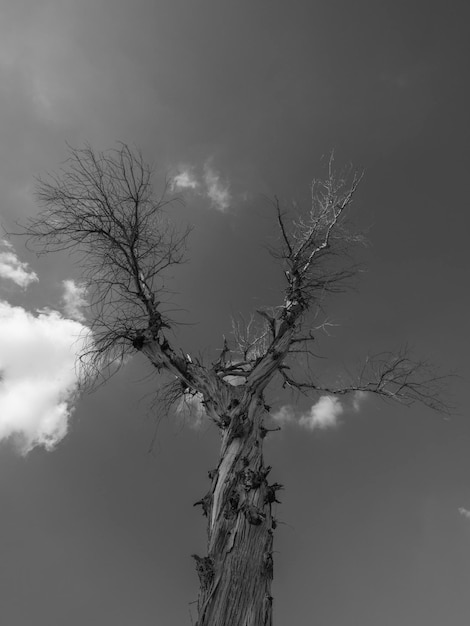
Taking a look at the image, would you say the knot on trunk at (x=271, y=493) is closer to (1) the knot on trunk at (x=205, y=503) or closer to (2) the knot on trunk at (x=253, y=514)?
(2) the knot on trunk at (x=253, y=514)

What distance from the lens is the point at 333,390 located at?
485cm

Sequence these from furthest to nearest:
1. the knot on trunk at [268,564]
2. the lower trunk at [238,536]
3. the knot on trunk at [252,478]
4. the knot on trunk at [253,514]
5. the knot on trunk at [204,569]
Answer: the knot on trunk at [252,478] < the knot on trunk at [253,514] < the knot on trunk at [268,564] < the knot on trunk at [204,569] < the lower trunk at [238,536]

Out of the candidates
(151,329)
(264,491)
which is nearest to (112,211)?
(151,329)

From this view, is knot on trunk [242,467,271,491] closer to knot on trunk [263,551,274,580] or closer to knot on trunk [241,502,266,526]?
knot on trunk [241,502,266,526]

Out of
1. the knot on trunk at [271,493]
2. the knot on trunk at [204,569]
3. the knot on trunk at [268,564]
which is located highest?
the knot on trunk at [271,493]

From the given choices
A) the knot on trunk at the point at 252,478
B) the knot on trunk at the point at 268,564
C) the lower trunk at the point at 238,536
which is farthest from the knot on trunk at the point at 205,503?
the knot on trunk at the point at 268,564

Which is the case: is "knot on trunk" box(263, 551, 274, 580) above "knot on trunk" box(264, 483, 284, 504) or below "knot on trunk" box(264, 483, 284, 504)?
below

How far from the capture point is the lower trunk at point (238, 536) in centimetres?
230

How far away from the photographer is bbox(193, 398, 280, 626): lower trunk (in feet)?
7.54

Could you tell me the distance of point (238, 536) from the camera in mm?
2605

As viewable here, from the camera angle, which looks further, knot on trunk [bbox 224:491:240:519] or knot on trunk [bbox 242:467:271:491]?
knot on trunk [bbox 242:467:271:491]

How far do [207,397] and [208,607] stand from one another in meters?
1.83

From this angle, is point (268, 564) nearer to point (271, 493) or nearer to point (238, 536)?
point (238, 536)

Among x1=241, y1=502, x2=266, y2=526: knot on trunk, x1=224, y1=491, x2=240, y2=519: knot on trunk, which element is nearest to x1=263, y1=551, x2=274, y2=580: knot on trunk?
x1=241, y1=502, x2=266, y2=526: knot on trunk
